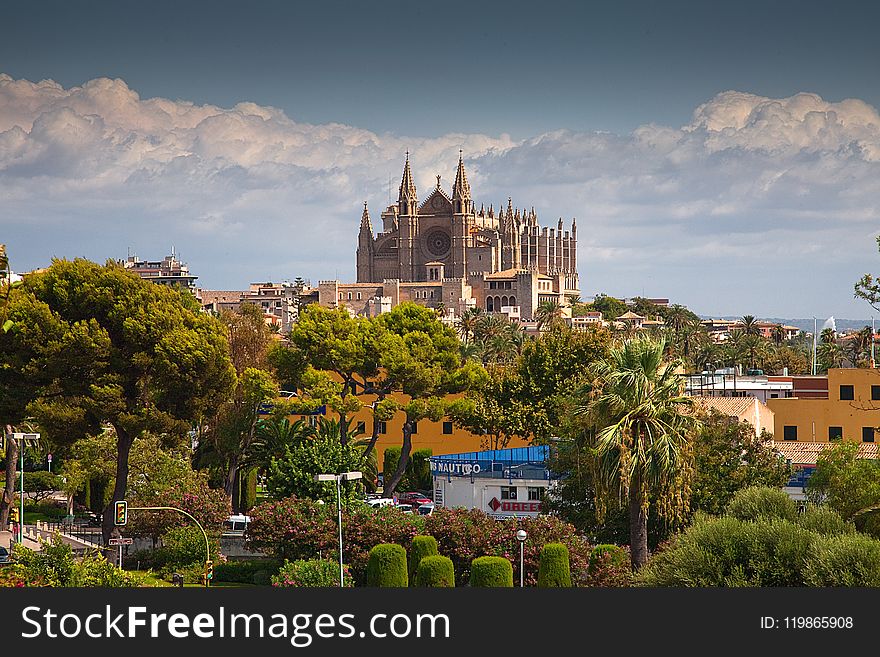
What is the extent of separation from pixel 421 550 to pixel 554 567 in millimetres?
3287

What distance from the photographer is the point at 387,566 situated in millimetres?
28156

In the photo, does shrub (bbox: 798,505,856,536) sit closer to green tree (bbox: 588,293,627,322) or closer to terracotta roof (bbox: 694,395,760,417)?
terracotta roof (bbox: 694,395,760,417)

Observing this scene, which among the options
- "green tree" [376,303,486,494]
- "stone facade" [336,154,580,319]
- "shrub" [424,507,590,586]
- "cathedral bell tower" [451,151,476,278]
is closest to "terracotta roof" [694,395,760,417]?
"green tree" [376,303,486,494]

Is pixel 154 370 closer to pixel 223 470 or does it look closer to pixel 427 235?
pixel 223 470

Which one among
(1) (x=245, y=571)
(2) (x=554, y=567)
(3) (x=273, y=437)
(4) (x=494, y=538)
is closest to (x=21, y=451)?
(3) (x=273, y=437)

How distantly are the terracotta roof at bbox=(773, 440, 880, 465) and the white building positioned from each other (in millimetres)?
6884

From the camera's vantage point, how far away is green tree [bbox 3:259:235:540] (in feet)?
115

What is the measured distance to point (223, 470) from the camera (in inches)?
1773

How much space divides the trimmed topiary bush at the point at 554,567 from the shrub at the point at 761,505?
343cm

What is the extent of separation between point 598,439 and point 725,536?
191 inches

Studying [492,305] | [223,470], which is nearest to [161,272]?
[492,305]

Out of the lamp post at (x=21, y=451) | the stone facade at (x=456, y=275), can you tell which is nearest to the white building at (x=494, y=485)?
the lamp post at (x=21, y=451)

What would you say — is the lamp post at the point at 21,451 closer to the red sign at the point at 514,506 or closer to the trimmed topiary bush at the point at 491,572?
the trimmed topiary bush at the point at 491,572

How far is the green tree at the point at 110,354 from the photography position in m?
35.2
